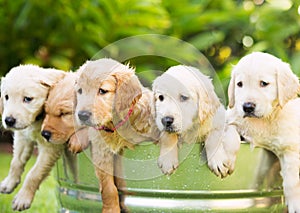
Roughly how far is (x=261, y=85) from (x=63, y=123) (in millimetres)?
520

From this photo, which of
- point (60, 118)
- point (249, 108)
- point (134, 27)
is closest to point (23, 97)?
point (60, 118)

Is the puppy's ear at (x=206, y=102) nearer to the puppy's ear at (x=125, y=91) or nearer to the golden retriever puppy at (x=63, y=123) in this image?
the puppy's ear at (x=125, y=91)

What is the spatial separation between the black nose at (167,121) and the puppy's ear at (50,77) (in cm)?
37

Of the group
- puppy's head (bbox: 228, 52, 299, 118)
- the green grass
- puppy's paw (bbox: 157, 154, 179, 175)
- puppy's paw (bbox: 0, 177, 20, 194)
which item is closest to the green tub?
puppy's paw (bbox: 157, 154, 179, 175)

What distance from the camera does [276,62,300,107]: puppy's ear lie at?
4.71 feet

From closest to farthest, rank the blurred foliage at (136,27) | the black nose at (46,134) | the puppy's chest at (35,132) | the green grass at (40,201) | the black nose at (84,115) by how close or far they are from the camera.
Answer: the black nose at (84,115)
the black nose at (46,134)
the puppy's chest at (35,132)
the green grass at (40,201)
the blurred foliage at (136,27)

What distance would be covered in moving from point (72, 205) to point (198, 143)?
1.66 ft

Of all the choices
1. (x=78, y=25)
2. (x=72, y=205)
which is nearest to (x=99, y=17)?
(x=78, y=25)

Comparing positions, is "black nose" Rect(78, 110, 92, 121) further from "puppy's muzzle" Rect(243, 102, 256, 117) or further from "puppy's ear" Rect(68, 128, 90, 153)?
"puppy's muzzle" Rect(243, 102, 256, 117)

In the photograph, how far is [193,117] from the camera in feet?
4.74

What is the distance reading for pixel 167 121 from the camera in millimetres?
1385

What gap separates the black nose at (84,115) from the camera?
1382 mm

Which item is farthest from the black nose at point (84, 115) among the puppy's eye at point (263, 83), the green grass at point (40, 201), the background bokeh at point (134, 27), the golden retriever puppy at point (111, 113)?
the background bokeh at point (134, 27)

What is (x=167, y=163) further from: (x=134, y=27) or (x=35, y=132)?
(x=134, y=27)
